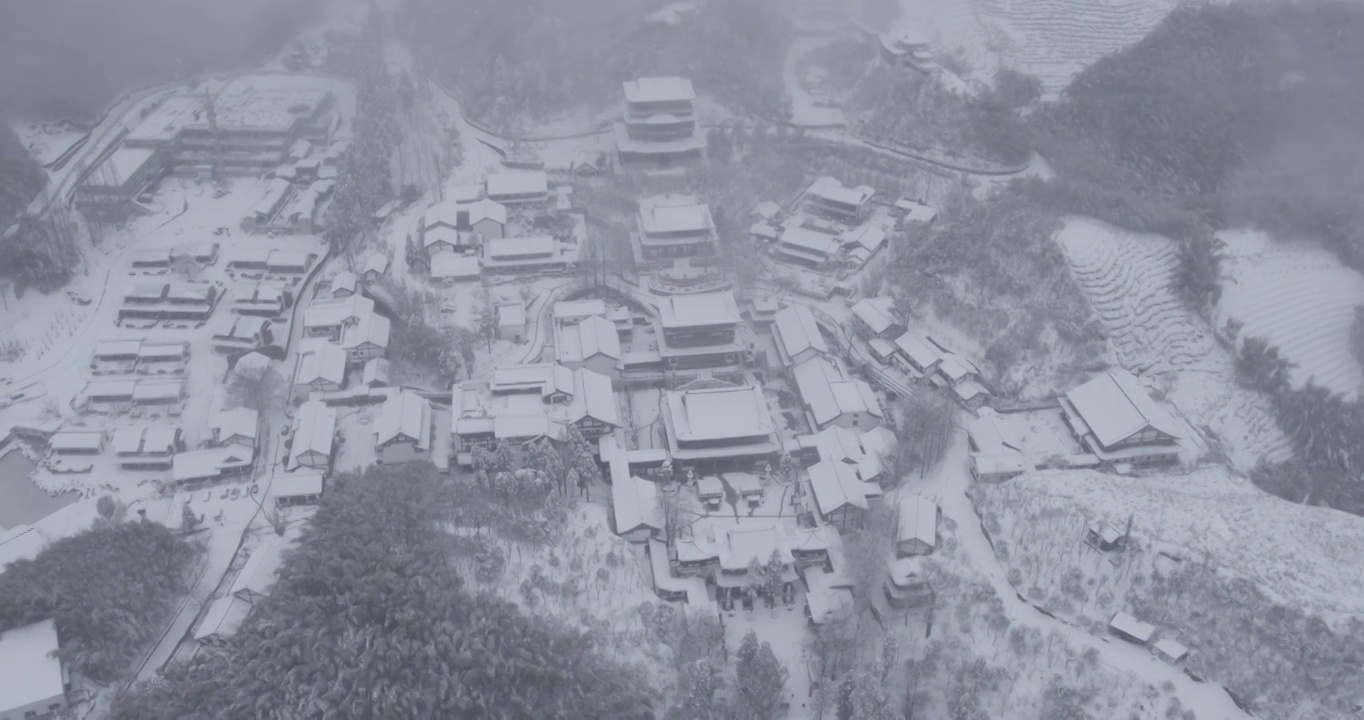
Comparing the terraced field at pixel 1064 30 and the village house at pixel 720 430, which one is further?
the terraced field at pixel 1064 30

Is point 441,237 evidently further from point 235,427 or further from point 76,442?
point 76,442

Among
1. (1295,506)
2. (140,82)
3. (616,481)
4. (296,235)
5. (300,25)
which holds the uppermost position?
(300,25)

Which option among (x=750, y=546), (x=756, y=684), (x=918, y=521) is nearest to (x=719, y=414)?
(x=750, y=546)

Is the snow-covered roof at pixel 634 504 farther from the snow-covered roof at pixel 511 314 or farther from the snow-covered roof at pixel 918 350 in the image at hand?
the snow-covered roof at pixel 918 350

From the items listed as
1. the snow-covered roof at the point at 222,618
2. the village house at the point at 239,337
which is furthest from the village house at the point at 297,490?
the village house at the point at 239,337

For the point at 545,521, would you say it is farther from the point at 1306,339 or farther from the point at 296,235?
the point at 1306,339

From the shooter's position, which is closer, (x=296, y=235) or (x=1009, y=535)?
(x=1009, y=535)

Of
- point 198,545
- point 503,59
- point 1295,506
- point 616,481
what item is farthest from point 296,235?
point 1295,506
